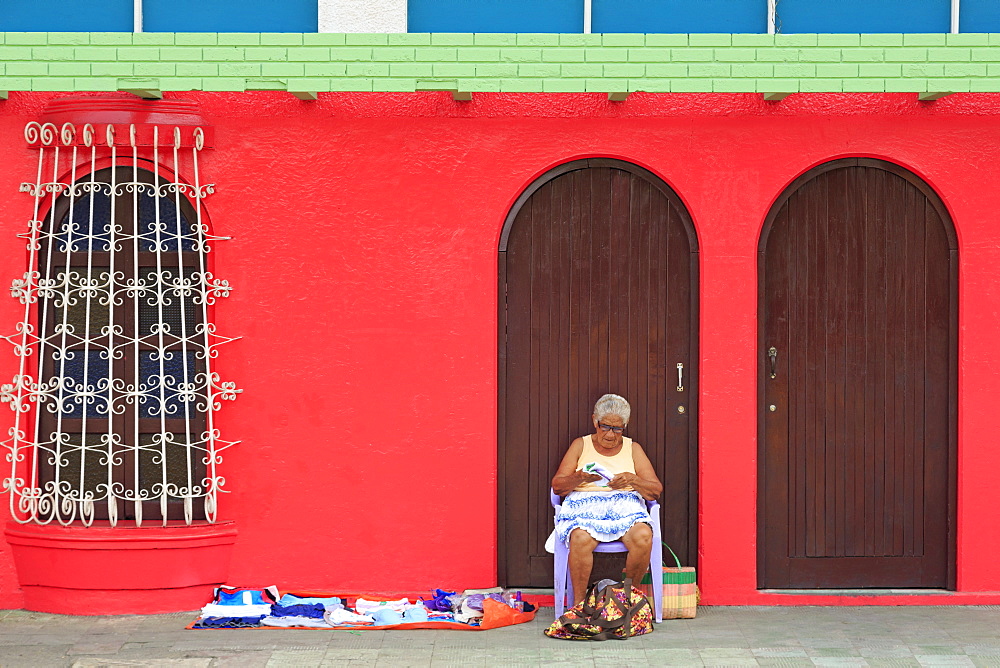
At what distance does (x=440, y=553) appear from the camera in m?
6.92

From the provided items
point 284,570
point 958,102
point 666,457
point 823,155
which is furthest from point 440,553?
Answer: point 958,102

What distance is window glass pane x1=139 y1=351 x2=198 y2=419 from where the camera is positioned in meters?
6.88

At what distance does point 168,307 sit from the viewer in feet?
22.6

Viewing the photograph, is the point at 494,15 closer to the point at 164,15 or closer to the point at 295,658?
the point at 164,15

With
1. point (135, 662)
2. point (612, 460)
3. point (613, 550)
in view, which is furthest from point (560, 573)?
point (135, 662)

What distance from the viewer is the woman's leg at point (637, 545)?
21.0 ft

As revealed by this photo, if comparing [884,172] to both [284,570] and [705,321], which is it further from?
[284,570]

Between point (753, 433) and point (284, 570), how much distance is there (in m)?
2.90

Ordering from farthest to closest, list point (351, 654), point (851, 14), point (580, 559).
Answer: point (851, 14), point (580, 559), point (351, 654)

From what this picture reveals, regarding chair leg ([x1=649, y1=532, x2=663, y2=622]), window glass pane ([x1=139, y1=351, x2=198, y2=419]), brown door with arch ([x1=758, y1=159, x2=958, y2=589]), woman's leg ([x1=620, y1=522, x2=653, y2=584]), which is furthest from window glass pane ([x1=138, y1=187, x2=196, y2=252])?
brown door with arch ([x1=758, y1=159, x2=958, y2=589])

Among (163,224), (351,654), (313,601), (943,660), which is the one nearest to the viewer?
(943,660)

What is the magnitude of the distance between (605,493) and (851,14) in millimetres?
3213

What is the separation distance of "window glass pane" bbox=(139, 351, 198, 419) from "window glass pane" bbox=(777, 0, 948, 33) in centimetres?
412

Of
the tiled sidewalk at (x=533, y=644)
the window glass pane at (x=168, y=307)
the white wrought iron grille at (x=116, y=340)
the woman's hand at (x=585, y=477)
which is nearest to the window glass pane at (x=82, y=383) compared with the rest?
the white wrought iron grille at (x=116, y=340)
